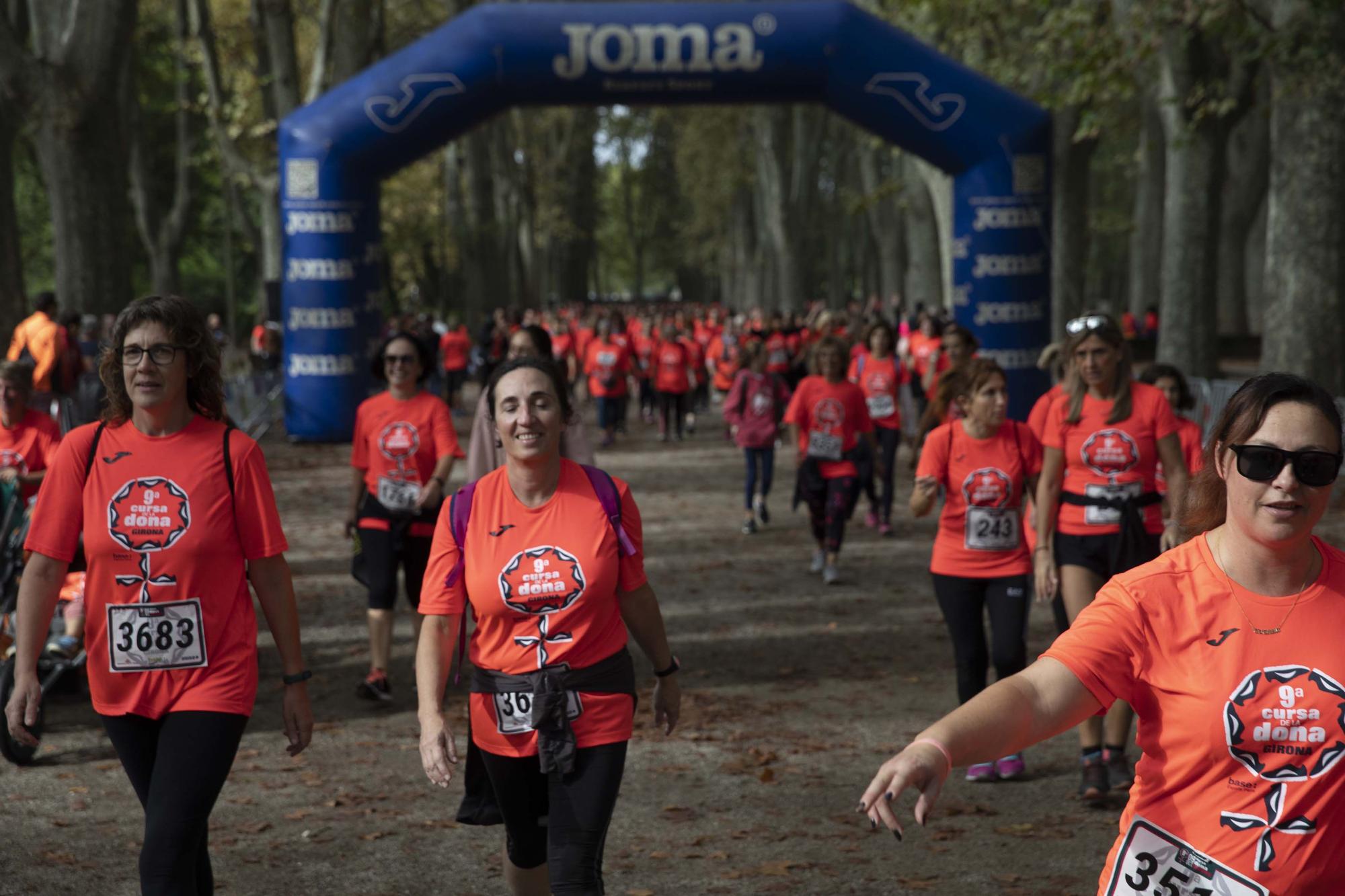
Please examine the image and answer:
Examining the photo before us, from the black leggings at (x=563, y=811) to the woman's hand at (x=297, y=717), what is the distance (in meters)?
0.55

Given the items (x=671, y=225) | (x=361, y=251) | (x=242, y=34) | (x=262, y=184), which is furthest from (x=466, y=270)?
(x=671, y=225)

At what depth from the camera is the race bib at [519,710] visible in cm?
413

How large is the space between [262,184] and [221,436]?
67.1 feet

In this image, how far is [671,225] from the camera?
86.6m

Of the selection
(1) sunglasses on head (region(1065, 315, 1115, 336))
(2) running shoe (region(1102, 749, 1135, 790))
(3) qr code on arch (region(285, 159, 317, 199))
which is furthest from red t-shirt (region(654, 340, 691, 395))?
(2) running shoe (region(1102, 749, 1135, 790))

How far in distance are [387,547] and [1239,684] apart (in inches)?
240

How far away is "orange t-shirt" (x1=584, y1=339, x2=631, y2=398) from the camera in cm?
2198

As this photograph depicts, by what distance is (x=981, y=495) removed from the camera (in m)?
6.90

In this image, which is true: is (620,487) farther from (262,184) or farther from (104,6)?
(262,184)

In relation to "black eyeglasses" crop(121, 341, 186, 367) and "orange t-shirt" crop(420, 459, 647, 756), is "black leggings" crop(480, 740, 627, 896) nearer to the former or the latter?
"orange t-shirt" crop(420, 459, 647, 756)

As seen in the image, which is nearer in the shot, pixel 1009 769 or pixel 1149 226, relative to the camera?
pixel 1009 769

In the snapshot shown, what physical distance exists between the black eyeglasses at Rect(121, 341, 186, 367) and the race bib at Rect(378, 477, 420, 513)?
4.07 m

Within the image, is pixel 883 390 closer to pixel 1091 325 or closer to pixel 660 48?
pixel 660 48

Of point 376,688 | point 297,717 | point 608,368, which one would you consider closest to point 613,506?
point 297,717
